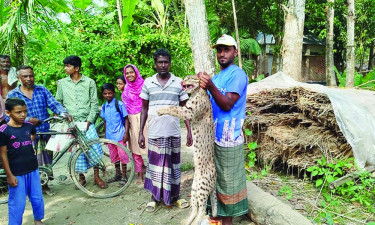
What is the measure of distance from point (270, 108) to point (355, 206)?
6.87 ft

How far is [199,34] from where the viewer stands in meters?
4.47

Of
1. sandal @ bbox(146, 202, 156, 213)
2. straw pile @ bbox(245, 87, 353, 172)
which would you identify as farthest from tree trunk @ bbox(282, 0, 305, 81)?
sandal @ bbox(146, 202, 156, 213)

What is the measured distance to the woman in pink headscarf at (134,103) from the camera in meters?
4.57

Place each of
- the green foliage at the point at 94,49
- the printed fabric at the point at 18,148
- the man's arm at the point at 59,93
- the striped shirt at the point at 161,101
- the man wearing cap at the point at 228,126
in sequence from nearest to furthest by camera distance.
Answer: the man wearing cap at the point at 228,126 → the printed fabric at the point at 18,148 → the striped shirt at the point at 161,101 → the man's arm at the point at 59,93 → the green foliage at the point at 94,49

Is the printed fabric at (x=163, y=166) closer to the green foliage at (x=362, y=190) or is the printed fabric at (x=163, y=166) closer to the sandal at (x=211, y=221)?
the sandal at (x=211, y=221)

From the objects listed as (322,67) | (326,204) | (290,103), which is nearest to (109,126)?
(290,103)

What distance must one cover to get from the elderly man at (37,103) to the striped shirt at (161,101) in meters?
1.37

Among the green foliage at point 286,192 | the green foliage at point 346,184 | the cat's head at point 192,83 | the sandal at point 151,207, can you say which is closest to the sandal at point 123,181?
the sandal at point 151,207

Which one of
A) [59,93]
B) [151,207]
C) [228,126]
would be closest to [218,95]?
[228,126]

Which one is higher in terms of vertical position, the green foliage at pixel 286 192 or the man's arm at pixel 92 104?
the man's arm at pixel 92 104

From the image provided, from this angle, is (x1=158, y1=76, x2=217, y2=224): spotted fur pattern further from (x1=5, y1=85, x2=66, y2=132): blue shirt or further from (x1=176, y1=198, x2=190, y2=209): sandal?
(x1=5, y1=85, x2=66, y2=132): blue shirt

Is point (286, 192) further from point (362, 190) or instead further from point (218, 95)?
point (218, 95)

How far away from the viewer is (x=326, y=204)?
3.50 meters

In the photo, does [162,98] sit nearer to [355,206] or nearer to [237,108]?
[237,108]
